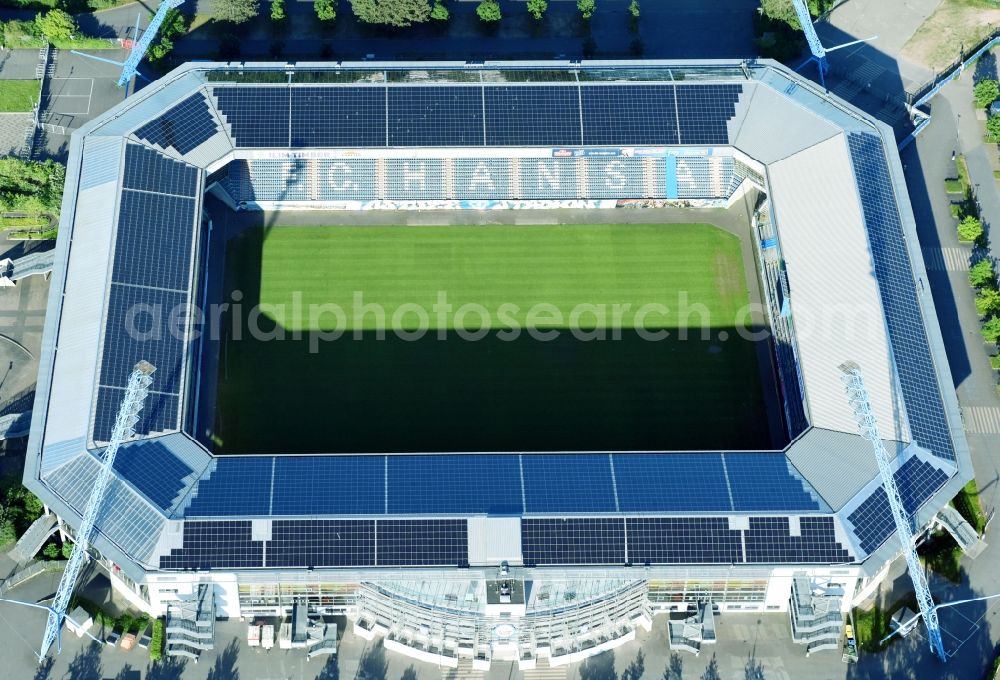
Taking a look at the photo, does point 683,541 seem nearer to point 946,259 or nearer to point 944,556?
point 944,556

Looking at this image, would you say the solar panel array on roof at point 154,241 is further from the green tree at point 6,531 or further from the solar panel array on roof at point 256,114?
the green tree at point 6,531

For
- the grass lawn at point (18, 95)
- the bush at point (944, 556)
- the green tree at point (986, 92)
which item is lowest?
the bush at point (944, 556)

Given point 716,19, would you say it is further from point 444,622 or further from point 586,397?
point 444,622

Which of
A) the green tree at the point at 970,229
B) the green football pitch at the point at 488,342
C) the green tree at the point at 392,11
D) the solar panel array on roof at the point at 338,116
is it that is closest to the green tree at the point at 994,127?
the green tree at the point at 970,229

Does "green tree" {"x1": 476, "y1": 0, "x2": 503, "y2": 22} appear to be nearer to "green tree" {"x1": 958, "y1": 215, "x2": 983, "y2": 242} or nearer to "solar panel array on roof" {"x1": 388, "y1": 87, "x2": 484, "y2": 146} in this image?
"solar panel array on roof" {"x1": 388, "y1": 87, "x2": 484, "y2": 146}

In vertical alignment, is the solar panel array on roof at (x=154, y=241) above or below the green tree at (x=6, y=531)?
above

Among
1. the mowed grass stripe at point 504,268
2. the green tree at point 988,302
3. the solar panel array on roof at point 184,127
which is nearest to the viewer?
the solar panel array on roof at point 184,127
